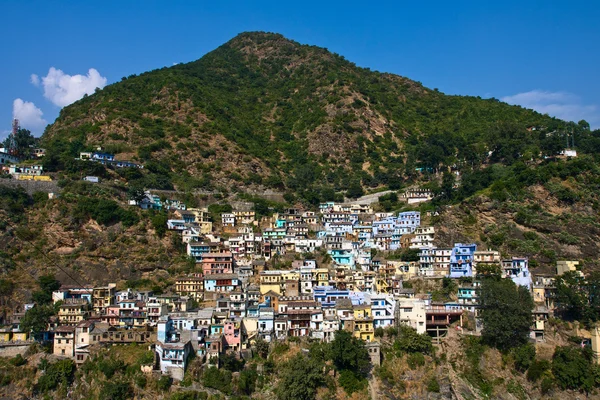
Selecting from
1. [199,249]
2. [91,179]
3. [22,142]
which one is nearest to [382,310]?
[199,249]

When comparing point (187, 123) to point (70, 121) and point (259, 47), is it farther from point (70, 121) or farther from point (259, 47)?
point (259, 47)

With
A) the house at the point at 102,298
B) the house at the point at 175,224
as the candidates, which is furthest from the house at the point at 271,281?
the house at the point at 175,224

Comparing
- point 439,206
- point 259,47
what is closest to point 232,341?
point 439,206

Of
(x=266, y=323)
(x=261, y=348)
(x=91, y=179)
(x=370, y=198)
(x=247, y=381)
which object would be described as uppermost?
(x=91, y=179)

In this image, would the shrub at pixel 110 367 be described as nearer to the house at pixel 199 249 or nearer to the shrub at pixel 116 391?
the shrub at pixel 116 391

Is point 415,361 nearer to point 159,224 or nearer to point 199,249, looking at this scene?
point 199,249

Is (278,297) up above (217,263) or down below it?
below
